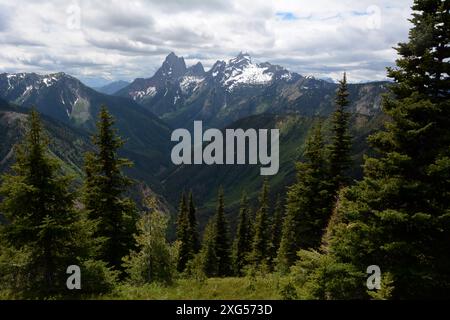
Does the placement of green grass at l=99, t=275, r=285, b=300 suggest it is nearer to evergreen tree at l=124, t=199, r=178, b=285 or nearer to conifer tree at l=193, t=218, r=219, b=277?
evergreen tree at l=124, t=199, r=178, b=285

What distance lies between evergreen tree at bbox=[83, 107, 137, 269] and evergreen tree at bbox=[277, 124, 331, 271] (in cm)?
1410

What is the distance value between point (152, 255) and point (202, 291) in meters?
3.47

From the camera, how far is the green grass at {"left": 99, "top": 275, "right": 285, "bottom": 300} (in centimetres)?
1730

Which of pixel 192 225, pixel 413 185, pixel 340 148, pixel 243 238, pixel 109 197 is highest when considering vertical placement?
pixel 340 148

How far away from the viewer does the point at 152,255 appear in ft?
68.3

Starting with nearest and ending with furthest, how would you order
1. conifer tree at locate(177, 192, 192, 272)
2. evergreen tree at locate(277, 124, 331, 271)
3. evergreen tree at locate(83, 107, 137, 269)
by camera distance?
evergreen tree at locate(83, 107, 137, 269), evergreen tree at locate(277, 124, 331, 271), conifer tree at locate(177, 192, 192, 272)

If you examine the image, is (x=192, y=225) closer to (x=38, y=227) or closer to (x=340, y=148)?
(x=340, y=148)

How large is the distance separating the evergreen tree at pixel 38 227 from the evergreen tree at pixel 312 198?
19.8 m

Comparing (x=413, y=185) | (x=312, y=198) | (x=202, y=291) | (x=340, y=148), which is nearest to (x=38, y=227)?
(x=202, y=291)

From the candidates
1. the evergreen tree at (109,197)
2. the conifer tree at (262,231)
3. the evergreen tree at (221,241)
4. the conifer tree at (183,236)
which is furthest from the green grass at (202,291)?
the evergreen tree at (221,241)

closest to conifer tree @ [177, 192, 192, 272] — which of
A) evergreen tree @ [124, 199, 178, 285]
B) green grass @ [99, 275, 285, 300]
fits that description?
evergreen tree @ [124, 199, 178, 285]
